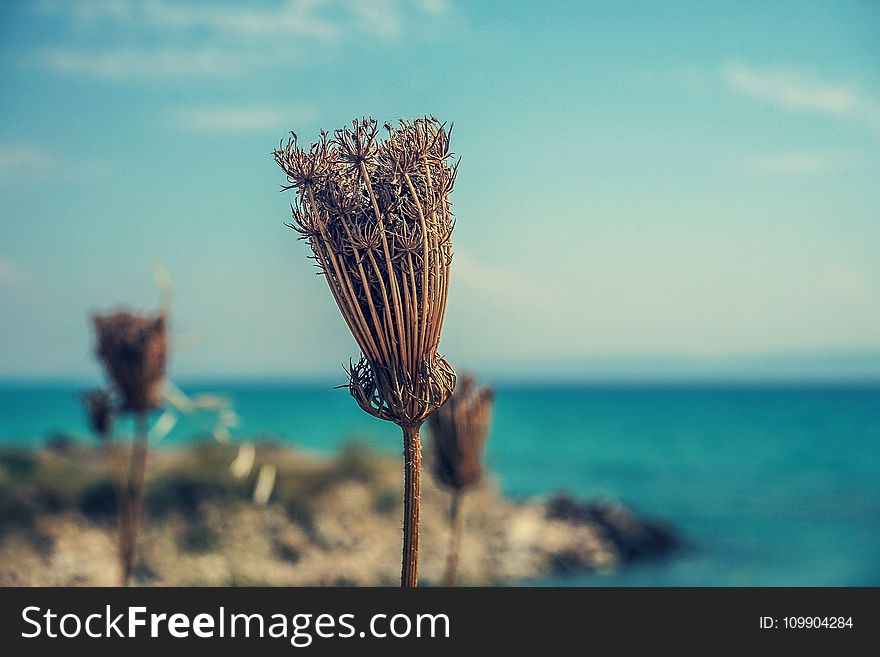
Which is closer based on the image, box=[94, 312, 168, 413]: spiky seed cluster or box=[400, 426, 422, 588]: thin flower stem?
box=[400, 426, 422, 588]: thin flower stem

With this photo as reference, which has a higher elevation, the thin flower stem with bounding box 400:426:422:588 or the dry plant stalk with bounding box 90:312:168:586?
the dry plant stalk with bounding box 90:312:168:586

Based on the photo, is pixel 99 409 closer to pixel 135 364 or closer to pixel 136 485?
pixel 135 364

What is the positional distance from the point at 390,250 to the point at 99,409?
3.50 m

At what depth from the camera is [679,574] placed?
2164cm

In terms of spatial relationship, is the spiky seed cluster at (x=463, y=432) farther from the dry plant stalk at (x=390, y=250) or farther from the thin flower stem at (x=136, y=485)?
the dry plant stalk at (x=390, y=250)

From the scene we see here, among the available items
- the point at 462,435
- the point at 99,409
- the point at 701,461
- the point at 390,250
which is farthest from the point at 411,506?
the point at 701,461

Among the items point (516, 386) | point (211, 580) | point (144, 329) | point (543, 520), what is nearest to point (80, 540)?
point (211, 580)

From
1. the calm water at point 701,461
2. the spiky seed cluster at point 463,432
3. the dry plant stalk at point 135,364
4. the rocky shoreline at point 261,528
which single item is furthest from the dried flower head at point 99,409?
the rocky shoreline at point 261,528

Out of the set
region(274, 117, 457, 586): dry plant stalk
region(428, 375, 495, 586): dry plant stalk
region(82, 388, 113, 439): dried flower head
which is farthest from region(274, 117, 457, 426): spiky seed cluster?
region(82, 388, 113, 439): dried flower head

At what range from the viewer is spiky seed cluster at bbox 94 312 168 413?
5363 mm

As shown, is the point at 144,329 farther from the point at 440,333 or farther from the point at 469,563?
the point at 469,563

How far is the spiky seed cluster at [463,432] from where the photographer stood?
5.50m

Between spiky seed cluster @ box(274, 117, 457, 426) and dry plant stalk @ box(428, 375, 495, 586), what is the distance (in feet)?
8.72

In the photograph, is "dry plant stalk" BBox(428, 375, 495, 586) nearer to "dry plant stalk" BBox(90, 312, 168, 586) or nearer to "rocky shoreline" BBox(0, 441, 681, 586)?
"dry plant stalk" BBox(90, 312, 168, 586)
